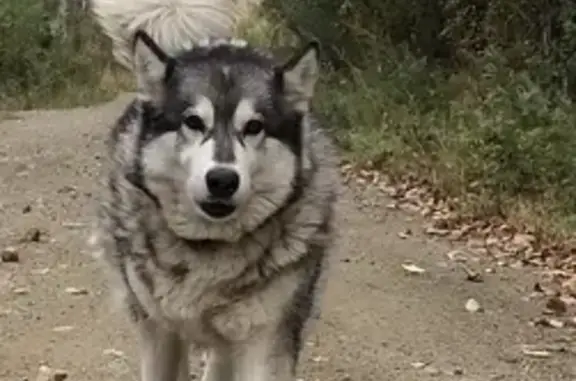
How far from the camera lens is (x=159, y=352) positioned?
5.20 metres

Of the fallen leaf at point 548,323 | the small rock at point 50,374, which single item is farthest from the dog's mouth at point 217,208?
the fallen leaf at point 548,323

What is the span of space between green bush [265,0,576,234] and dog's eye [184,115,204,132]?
488 centimetres

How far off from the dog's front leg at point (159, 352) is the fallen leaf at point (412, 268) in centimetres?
310

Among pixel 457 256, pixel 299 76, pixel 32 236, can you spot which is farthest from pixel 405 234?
pixel 299 76

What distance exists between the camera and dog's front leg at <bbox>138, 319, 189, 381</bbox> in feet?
16.9

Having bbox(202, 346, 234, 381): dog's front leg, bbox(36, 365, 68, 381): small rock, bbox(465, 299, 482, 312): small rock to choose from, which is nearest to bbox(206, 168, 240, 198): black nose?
bbox(202, 346, 234, 381): dog's front leg

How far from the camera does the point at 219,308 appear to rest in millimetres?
4871

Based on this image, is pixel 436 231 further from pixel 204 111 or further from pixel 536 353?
pixel 204 111

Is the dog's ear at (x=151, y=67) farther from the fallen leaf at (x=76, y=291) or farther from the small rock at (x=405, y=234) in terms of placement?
the small rock at (x=405, y=234)

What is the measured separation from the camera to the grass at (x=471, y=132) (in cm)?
980

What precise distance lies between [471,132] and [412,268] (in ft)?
9.43

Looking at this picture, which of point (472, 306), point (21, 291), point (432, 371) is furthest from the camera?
point (472, 306)

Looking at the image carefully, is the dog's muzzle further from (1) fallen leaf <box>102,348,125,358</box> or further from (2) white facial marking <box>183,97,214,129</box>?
(1) fallen leaf <box>102,348,125,358</box>

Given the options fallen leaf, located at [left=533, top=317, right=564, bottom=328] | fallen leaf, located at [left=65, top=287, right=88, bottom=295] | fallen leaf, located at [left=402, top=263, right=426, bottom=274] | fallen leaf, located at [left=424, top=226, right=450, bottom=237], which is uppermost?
fallen leaf, located at [left=533, top=317, right=564, bottom=328]
